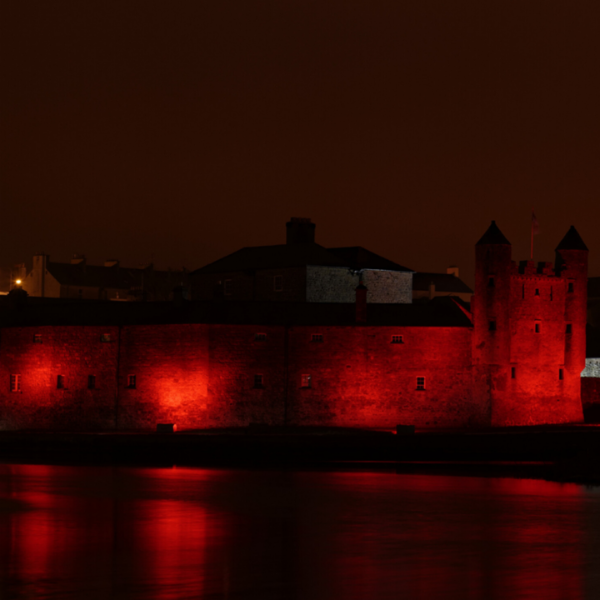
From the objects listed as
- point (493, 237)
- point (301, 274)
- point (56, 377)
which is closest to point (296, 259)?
point (301, 274)

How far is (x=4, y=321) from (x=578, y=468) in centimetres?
2749

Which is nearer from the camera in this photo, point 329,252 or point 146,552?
point 146,552

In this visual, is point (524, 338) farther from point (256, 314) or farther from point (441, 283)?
point (441, 283)

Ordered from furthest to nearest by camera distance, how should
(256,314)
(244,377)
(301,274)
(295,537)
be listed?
(301,274) → (256,314) → (244,377) → (295,537)

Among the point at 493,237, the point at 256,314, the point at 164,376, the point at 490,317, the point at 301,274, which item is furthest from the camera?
the point at 301,274

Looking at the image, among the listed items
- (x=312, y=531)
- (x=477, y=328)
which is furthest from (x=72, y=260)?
(x=312, y=531)

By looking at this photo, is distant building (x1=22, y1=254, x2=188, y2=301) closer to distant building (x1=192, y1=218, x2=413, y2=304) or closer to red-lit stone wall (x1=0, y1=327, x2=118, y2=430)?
distant building (x1=192, y1=218, x2=413, y2=304)

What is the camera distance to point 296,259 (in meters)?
63.0

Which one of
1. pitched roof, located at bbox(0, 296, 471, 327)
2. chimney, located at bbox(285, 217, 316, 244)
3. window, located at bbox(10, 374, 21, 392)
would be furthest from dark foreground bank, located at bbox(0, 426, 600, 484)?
chimney, located at bbox(285, 217, 316, 244)

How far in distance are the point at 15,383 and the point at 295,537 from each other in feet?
103

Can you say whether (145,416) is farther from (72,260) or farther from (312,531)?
(72,260)

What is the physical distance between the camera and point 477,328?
5231 cm

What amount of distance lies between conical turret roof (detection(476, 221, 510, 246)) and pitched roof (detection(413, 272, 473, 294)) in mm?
47296

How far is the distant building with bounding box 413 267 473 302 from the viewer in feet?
331
